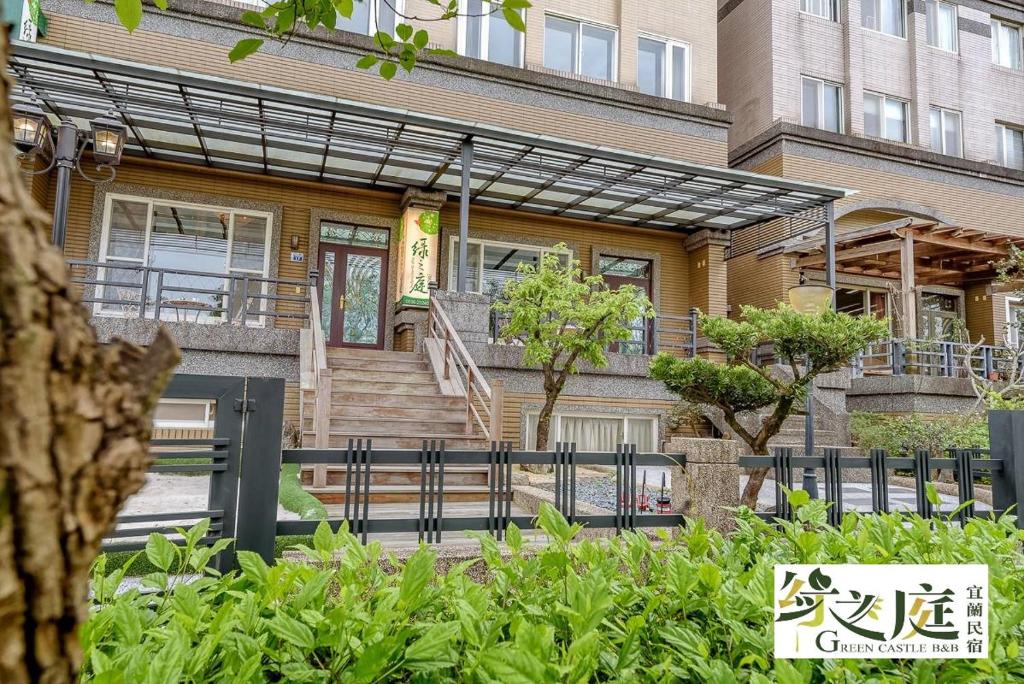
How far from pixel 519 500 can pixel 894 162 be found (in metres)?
16.0

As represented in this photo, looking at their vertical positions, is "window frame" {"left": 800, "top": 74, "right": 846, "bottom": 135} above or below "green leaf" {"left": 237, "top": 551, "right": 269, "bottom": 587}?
above

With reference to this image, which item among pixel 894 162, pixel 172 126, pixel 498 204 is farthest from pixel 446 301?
pixel 894 162

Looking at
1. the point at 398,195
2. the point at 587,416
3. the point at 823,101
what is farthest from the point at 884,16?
the point at 587,416

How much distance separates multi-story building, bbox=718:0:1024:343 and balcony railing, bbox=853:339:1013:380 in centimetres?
119

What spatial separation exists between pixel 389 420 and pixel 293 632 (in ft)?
26.5

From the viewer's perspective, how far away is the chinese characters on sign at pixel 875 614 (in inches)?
68.9

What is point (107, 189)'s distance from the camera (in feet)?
41.9

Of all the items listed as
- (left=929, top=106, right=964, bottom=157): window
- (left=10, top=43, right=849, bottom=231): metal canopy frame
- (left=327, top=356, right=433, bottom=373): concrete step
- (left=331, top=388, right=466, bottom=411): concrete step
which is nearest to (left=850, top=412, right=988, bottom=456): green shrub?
(left=10, top=43, right=849, bottom=231): metal canopy frame

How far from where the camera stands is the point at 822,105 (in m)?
18.3

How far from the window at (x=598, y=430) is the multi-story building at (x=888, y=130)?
597cm

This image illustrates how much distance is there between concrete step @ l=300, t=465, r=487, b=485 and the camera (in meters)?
8.09

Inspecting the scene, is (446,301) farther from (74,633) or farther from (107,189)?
(74,633)

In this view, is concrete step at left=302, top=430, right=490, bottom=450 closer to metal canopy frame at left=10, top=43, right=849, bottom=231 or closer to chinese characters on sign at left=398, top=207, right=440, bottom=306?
chinese characters on sign at left=398, top=207, right=440, bottom=306

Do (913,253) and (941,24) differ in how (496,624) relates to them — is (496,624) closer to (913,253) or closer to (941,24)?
(913,253)
